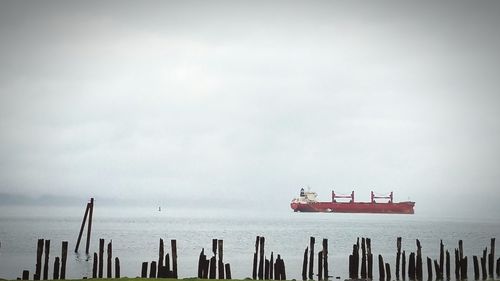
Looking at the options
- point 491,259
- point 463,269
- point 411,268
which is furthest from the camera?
point 491,259

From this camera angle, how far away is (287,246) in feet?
245

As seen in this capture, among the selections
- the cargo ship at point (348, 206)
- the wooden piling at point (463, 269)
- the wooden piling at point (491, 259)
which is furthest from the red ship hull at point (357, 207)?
the wooden piling at point (463, 269)

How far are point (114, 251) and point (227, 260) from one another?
1441 cm

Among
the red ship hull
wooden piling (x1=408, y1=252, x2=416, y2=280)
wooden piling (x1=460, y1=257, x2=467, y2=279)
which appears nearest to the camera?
wooden piling (x1=460, y1=257, x2=467, y2=279)

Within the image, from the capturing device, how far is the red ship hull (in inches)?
6319

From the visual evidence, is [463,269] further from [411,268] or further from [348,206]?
[348,206]

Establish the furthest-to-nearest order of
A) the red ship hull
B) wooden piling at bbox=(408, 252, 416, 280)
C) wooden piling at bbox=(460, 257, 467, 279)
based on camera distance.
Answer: the red ship hull
wooden piling at bbox=(408, 252, 416, 280)
wooden piling at bbox=(460, 257, 467, 279)

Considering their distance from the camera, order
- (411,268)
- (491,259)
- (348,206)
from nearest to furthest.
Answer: (411,268) < (491,259) < (348,206)

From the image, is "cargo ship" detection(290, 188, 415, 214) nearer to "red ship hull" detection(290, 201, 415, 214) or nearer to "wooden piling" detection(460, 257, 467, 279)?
"red ship hull" detection(290, 201, 415, 214)

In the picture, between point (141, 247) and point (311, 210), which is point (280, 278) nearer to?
point (141, 247)

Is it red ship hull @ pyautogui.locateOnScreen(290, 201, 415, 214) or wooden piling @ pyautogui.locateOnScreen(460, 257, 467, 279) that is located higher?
red ship hull @ pyautogui.locateOnScreen(290, 201, 415, 214)

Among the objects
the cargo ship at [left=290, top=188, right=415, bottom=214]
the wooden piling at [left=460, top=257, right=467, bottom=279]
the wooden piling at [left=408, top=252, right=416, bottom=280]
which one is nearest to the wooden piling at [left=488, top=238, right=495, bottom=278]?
the wooden piling at [left=460, top=257, right=467, bottom=279]

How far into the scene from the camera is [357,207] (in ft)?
547

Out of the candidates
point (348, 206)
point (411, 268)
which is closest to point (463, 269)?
point (411, 268)
